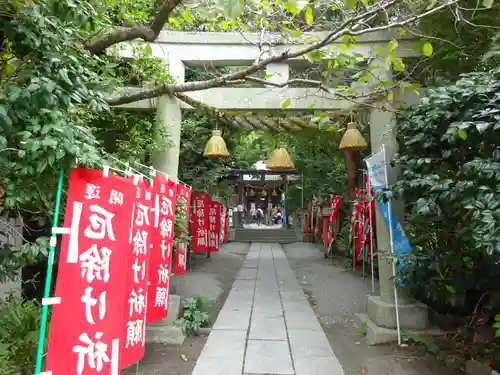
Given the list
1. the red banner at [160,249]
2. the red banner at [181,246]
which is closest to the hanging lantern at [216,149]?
the red banner at [181,246]

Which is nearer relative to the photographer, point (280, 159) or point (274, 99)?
point (274, 99)

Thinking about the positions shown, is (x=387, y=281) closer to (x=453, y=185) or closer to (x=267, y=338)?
(x=267, y=338)

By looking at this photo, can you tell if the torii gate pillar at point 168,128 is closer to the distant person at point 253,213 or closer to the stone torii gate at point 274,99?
the stone torii gate at point 274,99

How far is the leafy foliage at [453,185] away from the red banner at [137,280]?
2.83m

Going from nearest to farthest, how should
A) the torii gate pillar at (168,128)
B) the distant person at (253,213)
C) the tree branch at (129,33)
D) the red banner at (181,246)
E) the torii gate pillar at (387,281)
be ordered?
the tree branch at (129,33)
the torii gate pillar at (387,281)
the torii gate pillar at (168,128)
the red banner at (181,246)
the distant person at (253,213)

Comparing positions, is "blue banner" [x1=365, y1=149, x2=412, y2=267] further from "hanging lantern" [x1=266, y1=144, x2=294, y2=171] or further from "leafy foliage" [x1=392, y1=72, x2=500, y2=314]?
"hanging lantern" [x1=266, y1=144, x2=294, y2=171]

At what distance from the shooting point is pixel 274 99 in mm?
6035

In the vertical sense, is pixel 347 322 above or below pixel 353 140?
below

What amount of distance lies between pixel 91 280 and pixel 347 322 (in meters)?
5.11

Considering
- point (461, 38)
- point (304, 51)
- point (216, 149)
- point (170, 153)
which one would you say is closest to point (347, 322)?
point (216, 149)

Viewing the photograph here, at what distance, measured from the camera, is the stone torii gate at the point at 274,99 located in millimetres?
5492

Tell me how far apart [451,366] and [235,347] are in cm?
261

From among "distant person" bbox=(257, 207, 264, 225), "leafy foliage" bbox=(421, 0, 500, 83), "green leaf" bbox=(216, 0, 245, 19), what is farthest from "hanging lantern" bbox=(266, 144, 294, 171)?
"distant person" bbox=(257, 207, 264, 225)

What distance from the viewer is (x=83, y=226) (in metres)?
2.57
